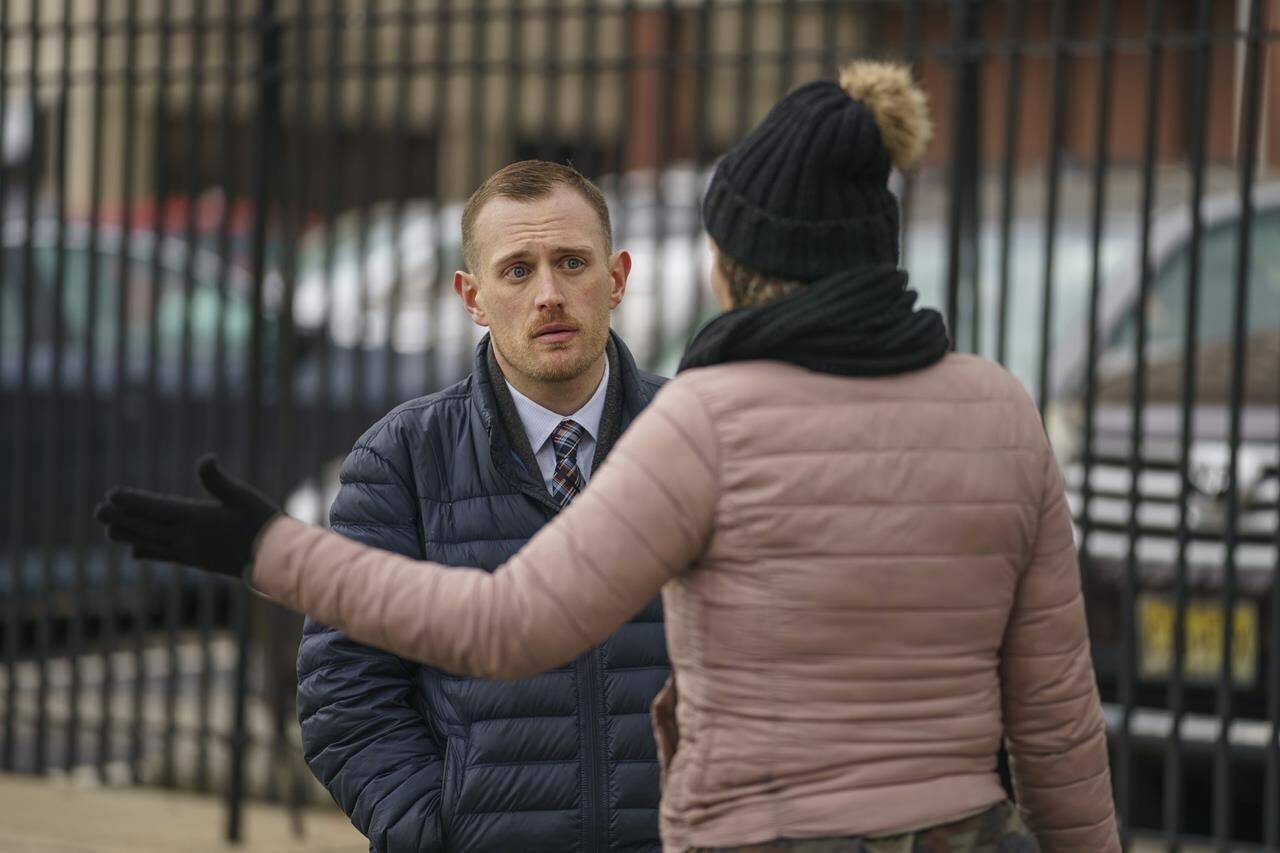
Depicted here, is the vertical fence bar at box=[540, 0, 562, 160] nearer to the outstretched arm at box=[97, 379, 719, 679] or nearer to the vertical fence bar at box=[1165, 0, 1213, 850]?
the vertical fence bar at box=[1165, 0, 1213, 850]

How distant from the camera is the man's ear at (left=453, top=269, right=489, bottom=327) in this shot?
3316 mm

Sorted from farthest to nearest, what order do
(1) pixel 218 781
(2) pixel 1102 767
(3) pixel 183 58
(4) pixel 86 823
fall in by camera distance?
(3) pixel 183 58 → (1) pixel 218 781 → (4) pixel 86 823 → (2) pixel 1102 767

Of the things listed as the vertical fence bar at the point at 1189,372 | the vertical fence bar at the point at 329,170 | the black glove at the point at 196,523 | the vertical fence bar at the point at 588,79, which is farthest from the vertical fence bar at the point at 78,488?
the black glove at the point at 196,523

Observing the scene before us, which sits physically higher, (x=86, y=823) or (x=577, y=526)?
(x=577, y=526)

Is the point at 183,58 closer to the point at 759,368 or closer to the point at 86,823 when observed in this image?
the point at 86,823

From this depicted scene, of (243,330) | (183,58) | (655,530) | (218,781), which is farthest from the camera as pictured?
(183,58)

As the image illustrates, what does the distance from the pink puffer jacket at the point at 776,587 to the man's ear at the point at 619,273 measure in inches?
39.1

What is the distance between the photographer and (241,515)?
7.75 ft

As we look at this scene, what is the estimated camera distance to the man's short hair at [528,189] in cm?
322

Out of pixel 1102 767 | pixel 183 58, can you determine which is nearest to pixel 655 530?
pixel 1102 767

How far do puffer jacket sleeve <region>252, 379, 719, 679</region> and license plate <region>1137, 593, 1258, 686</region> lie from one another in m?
3.78

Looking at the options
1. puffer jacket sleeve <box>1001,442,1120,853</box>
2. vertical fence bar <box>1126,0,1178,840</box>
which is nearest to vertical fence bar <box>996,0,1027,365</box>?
vertical fence bar <box>1126,0,1178,840</box>

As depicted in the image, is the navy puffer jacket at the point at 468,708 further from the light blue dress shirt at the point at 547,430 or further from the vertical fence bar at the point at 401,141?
the vertical fence bar at the point at 401,141

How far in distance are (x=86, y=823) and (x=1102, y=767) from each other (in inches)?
189
